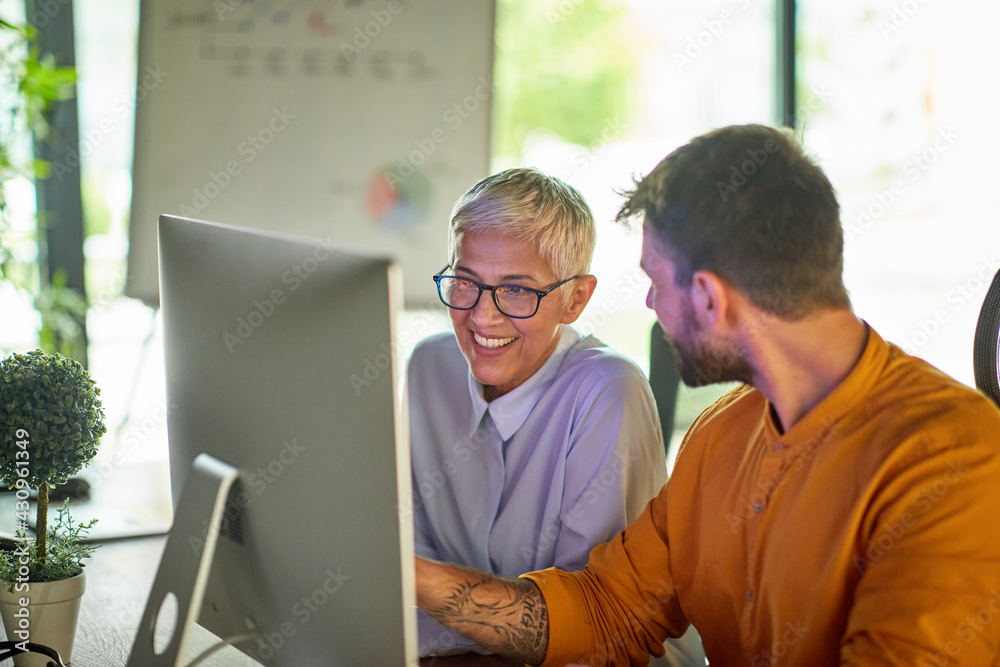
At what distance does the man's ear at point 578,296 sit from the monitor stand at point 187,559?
2.48 feet

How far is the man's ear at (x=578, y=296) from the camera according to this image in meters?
1.59

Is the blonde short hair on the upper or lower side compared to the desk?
upper

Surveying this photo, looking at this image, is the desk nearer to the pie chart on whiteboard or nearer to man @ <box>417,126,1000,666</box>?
man @ <box>417,126,1000,666</box>

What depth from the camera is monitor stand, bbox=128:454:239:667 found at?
94cm

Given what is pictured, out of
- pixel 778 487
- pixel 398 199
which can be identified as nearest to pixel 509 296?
pixel 778 487

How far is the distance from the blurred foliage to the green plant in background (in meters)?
1.87

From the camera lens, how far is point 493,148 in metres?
2.94

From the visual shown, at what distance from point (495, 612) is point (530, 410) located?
0.43 metres

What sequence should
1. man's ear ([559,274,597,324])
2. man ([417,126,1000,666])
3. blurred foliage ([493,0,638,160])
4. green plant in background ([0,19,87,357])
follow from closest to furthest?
man ([417,126,1000,666]), man's ear ([559,274,597,324]), green plant in background ([0,19,87,357]), blurred foliage ([493,0,638,160])

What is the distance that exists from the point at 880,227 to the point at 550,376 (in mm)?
2936

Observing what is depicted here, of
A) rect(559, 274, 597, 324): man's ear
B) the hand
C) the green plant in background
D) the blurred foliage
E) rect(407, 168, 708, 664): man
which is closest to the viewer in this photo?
the hand

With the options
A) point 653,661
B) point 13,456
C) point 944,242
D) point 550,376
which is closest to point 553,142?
point 944,242

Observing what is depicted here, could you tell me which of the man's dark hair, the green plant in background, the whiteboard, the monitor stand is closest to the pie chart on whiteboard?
the whiteboard

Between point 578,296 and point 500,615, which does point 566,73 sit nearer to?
point 578,296
